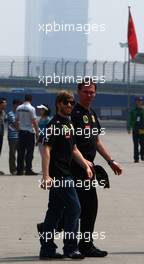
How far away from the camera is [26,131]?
850 inches

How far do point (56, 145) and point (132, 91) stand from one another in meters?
104

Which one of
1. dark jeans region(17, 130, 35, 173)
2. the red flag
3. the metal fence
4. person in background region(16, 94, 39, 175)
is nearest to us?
person in background region(16, 94, 39, 175)

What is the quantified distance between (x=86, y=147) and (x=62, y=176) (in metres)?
0.45

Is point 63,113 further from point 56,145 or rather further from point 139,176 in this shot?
point 139,176

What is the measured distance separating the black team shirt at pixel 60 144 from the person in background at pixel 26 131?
11.5 meters

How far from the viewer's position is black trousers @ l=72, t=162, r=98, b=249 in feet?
33.1

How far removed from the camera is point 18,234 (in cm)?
1199

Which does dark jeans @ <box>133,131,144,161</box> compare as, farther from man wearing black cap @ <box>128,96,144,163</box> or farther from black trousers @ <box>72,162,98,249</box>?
black trousers @ <box>72,162,98,249</box>

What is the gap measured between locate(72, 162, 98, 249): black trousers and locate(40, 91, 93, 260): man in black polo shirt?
0.18 meters

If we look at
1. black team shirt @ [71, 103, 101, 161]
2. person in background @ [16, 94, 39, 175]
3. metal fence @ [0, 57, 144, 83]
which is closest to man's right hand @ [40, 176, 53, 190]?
black team shirt @ [71, 103, 101, 161]

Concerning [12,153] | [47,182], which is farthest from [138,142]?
[47,182]

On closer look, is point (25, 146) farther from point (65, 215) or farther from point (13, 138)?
point (65, 215)
